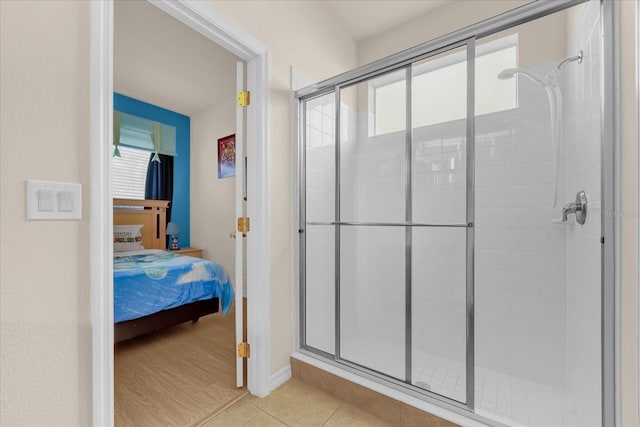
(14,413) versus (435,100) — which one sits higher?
(435,100)

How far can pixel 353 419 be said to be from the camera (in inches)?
58.8

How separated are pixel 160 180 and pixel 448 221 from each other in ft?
13.7

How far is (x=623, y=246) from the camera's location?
1.01 m

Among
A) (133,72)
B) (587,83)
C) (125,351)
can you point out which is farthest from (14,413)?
(133,72)

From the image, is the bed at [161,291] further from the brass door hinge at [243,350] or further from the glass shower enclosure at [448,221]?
the glass shower enclosure at [448,221]

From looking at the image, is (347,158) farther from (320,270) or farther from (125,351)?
(125,351)

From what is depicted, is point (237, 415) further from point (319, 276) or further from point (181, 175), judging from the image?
point (181, 175)

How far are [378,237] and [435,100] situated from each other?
0.99m

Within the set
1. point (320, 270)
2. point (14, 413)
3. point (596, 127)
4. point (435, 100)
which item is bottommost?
point (14, 413)

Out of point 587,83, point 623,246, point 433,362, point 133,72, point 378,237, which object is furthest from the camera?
point 133,72

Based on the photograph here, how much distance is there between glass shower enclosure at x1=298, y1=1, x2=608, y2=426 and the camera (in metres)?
1.70

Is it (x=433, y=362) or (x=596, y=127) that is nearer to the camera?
(x=596, y=127)

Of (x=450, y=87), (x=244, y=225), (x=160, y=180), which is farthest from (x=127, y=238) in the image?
(x=450, y=87)

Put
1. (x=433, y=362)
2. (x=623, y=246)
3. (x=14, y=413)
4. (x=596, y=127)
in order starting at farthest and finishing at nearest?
(x=433, y=362), (x=596, y=127), (x=623, y=246), (x=14, y=413)
